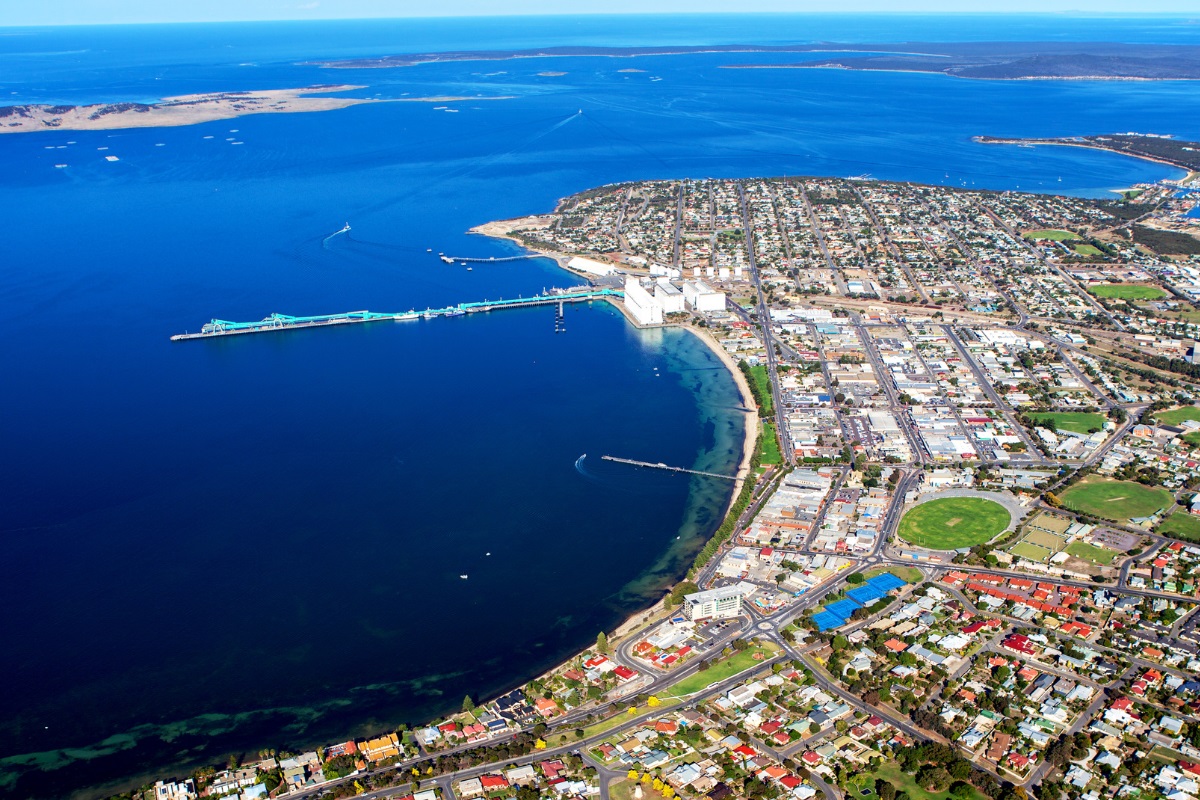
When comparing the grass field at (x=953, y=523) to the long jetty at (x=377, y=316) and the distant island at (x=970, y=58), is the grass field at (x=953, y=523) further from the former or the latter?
the distant island at (x=970, y=58)

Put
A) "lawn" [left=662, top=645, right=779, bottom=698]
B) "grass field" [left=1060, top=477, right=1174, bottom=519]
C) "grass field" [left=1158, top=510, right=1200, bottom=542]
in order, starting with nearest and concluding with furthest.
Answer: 1. "lawn" [left=662, top=645, right=779, bottom=698]
2. "grass field" [left=1158, top=510, right=1200, bottom=542]
3. "grass field" [left=1060, top=477, right=1174, bottom=519]

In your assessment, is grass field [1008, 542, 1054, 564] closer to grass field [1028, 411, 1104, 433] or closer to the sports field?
the sports field

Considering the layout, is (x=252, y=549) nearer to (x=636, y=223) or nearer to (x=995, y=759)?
(x=995, y=759)

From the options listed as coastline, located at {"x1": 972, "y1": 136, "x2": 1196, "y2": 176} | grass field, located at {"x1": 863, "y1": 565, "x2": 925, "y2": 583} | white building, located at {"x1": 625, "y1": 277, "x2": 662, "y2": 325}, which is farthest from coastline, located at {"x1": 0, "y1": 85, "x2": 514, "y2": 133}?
grass field, located at {"x1": 863, "y1": 565, "x2": 925, "y2": 583}

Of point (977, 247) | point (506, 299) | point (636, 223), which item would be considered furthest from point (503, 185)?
point (977, 247)

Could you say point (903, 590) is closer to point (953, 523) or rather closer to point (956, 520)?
point (953, 523)

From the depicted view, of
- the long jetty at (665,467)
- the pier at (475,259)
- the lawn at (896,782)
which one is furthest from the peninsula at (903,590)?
the pier at (475,259)
